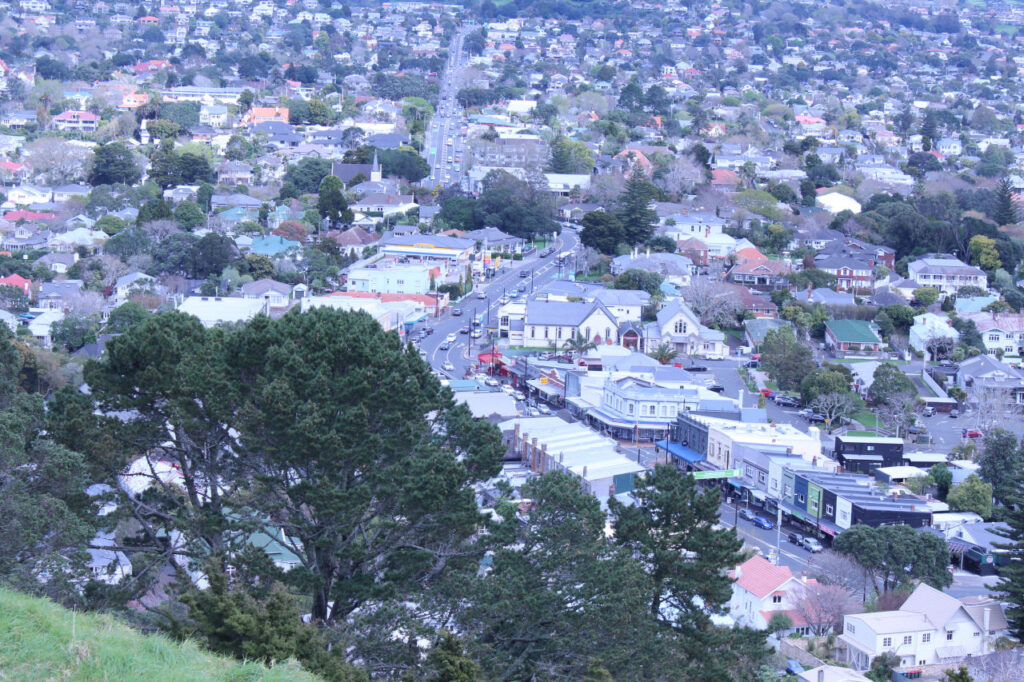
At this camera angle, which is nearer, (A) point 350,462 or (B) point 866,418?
(A) point 350,462

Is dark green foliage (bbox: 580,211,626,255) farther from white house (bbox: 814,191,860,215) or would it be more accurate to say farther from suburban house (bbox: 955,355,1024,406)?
suburban house (bbox: 955,355,1024,406)

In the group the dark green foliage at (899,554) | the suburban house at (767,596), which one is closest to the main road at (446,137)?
the dark green foliage at (899,554)

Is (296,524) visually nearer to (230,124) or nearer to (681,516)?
(681,516)

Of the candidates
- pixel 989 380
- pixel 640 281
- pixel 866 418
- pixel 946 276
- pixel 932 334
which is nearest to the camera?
pixel 866 418

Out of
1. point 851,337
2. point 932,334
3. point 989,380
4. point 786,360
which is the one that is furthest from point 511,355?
point 989,380

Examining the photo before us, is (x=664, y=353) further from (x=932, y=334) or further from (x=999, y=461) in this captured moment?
(x=999, y=461)

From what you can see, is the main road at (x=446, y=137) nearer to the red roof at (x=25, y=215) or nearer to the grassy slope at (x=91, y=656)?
the red roof at (x=25, y=215)
